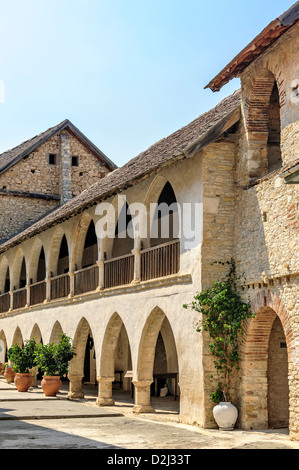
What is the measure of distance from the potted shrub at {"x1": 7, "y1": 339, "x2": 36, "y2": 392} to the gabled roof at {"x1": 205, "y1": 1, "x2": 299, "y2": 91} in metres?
10.8

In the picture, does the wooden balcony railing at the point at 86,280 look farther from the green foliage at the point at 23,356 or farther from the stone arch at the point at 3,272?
the stone arch at the point at 3,272

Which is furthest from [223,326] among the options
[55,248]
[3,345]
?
[3,345]

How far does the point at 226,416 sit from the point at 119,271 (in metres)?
5.76

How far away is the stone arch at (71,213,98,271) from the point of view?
19.1 meters

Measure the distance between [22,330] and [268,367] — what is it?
46.0ft

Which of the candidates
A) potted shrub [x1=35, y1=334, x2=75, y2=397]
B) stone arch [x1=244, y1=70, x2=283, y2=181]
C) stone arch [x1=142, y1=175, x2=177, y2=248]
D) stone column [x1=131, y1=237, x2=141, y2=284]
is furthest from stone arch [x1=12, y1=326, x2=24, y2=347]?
stone arch [x1=244, y1=70, x2=283, y2=181]

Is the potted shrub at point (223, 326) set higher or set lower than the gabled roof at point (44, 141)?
lower

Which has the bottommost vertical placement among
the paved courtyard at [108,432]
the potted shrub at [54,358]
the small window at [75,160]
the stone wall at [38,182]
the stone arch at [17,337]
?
the paved courtyard at [108,432]

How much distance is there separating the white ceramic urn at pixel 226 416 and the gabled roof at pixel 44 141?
1937cm

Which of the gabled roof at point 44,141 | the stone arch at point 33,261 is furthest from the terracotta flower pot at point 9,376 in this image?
the gabled roof at point 44,141

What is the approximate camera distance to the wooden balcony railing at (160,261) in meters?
14.1

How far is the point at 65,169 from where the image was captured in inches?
1179

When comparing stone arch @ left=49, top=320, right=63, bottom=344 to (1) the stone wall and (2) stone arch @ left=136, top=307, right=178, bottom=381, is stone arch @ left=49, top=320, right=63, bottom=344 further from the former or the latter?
(1) the stone wall

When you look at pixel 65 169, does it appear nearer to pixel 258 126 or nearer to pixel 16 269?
pixel 16 269
